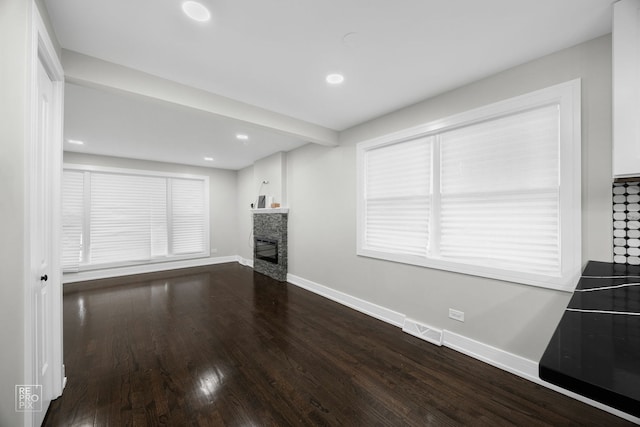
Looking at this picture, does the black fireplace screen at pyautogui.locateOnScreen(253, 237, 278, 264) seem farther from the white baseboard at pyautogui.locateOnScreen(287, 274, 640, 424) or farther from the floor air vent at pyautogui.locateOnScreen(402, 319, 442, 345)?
the floor air vent at pyautogui.locateOnScreen(402, 319, 442, 345)

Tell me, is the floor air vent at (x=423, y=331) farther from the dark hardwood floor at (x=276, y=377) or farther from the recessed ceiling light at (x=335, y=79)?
the recessed ceiling light at (x=335, y=79)

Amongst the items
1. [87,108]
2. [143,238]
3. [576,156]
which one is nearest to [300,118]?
[87,108]

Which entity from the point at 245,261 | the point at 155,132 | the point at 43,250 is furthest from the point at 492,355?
the point at 245,261

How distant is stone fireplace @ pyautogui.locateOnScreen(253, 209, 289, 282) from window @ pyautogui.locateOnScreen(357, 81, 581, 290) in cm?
226

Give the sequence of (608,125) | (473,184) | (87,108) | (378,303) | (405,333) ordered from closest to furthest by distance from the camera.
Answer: (608,125)
(473,184)
(405,333)
(87,108)
(378,303)

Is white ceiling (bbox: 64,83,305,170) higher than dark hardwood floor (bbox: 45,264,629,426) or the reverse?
higher

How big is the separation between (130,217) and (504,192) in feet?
22.4

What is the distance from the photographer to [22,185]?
1.25 metres

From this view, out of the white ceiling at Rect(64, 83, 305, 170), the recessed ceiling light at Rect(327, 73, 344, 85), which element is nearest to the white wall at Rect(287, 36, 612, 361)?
the recessed ceiling light at Rect(327, 73, 344, 85)

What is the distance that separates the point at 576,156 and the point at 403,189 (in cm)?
151

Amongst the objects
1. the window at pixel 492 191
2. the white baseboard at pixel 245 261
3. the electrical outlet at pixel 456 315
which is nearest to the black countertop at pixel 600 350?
the window at pixel 492 191

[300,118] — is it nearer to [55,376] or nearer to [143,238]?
[55,376]

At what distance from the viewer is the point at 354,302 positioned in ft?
11.8

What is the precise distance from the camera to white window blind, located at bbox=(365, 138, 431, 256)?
290 cm
